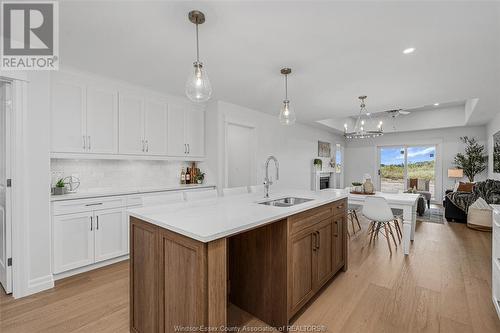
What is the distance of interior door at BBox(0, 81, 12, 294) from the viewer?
224 cm

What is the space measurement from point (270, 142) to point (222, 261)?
412 centimetres

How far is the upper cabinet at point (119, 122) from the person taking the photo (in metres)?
2.73

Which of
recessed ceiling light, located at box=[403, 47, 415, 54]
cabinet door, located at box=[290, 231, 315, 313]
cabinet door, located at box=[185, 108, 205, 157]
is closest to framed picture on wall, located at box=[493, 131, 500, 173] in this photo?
recessed ceiling light, located at box=[403, 47, 415, 54]

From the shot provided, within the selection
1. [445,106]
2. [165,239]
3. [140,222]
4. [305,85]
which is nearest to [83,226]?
[140,222]

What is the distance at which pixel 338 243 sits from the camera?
8.59 feet

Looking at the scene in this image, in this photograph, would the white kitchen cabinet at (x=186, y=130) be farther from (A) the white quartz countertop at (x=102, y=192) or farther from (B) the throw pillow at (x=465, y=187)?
(B) the throw pillow at (x=465, y=187)

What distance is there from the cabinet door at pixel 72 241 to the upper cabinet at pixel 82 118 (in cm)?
81

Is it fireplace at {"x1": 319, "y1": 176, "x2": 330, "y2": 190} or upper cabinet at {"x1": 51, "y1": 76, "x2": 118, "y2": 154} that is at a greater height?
upper cabinet at {"x1": 51, "y1": 76, "x2": 118, "y2": 154}

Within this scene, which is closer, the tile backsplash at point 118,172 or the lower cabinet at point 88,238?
the lower cabinet at point 88,238

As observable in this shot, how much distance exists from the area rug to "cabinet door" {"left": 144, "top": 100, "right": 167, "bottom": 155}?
18.3 feet

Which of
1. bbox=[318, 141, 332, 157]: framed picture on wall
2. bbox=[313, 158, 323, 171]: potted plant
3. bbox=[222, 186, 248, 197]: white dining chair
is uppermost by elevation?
bbox=[318, 141, 332, 157]: framed picture on wall

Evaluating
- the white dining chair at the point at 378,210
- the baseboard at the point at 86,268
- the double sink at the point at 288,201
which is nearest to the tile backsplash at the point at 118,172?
the baseboard at the point at 86,268

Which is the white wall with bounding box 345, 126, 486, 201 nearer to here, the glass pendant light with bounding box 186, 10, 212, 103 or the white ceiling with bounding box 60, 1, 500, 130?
the white ceiling with bounding box 60, 1, 500, 130

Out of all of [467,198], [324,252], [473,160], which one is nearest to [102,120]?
[324,252]
